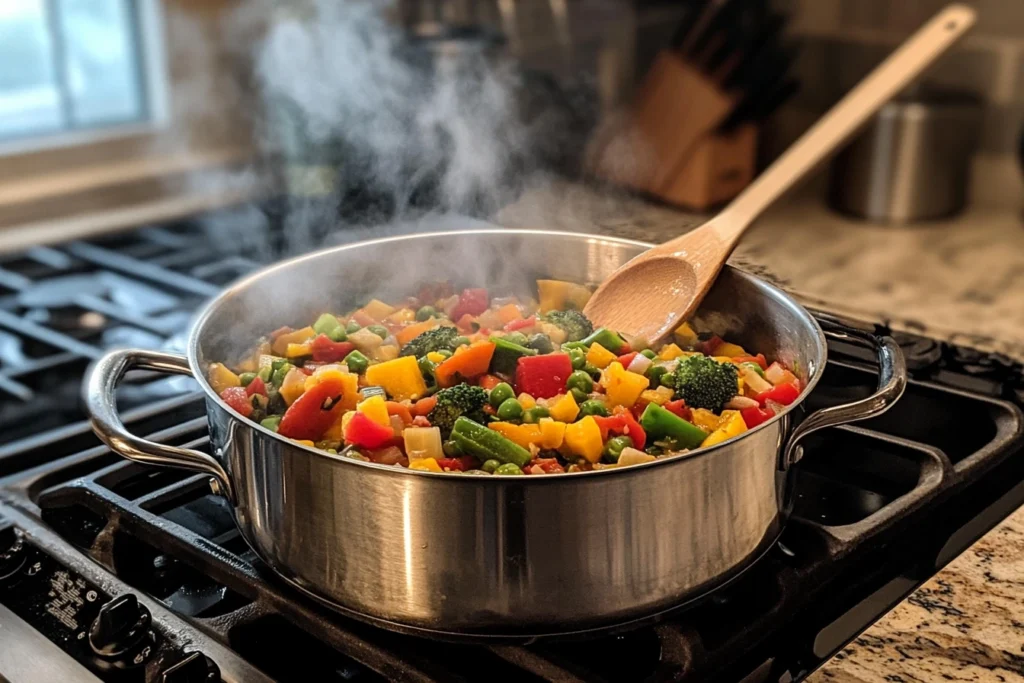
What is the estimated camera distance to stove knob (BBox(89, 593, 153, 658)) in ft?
2.61

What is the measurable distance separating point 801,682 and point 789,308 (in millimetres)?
378

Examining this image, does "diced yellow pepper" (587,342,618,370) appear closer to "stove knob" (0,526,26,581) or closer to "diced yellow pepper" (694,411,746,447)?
A: "diced yellow pepper" (694,411,746,447)

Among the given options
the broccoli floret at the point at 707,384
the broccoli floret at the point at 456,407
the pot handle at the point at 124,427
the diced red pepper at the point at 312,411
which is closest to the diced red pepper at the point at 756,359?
the broccoli floret at the point at 707,384

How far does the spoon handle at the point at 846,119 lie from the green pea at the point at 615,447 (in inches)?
14.2

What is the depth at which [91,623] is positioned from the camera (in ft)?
2.74

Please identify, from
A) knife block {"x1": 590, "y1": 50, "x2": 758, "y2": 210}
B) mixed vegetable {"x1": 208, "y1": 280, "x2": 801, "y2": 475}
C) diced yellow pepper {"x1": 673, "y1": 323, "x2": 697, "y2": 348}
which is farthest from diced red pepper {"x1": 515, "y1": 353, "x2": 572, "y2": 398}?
knife block {"x1": 590, "y1": 50, "x2": 758, "y2": 210}

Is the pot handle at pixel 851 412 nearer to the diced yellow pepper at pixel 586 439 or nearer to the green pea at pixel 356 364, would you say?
the diced yellow pepper at pixel 586 439

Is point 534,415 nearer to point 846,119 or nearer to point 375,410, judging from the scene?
point 375,410

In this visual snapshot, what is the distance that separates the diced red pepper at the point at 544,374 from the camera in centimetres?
108

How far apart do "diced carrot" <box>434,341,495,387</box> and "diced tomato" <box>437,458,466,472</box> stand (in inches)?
5.8

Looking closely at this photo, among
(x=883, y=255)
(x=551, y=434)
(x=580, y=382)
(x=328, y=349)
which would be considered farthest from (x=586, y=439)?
(x=883, y=255)

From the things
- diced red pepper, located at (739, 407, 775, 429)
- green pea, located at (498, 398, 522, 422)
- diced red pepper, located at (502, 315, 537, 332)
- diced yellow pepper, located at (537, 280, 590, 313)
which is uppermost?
diced yellow pepper, located at (537, 280, 590, 313)

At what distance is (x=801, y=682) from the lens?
0.81m

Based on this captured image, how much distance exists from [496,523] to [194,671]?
0.23m
